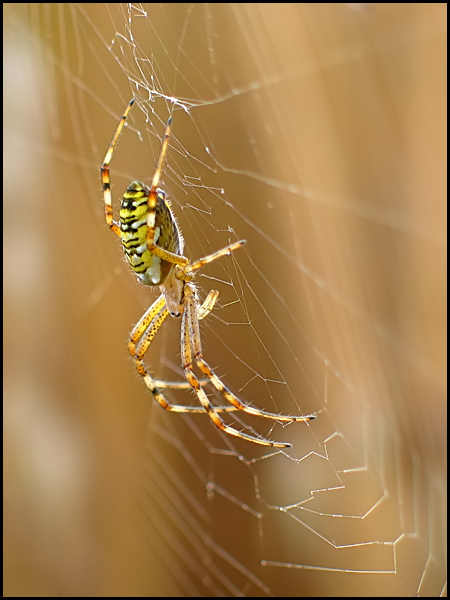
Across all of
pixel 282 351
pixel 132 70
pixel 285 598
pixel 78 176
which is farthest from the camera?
pixel 78 176

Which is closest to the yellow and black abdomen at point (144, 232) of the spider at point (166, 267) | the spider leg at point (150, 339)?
the spider at point (166, 267)

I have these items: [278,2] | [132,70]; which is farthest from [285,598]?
[278,2]

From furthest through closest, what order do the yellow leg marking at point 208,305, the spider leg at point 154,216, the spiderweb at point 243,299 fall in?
the spiderweb at point 243,299, the yellow leg marking at point 208,305, the spider leg at point 154,216

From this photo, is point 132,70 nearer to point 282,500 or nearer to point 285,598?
point 282,500

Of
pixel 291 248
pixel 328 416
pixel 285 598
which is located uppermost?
pixel 291 248

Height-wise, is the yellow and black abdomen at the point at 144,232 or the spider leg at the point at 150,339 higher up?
the yellow and black abdomen at the point at 144,232

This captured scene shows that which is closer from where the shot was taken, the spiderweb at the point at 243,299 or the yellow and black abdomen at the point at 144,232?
the yellow and black abdomen at the point at 144,232

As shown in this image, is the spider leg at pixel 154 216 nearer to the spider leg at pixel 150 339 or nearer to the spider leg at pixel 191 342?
the spider leg at pixel 191 342

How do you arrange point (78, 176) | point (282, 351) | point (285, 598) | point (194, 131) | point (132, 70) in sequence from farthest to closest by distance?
point (78, 176) → point (285, 598) → point (282, 351) → point (194, 131) → point (132, 70)
